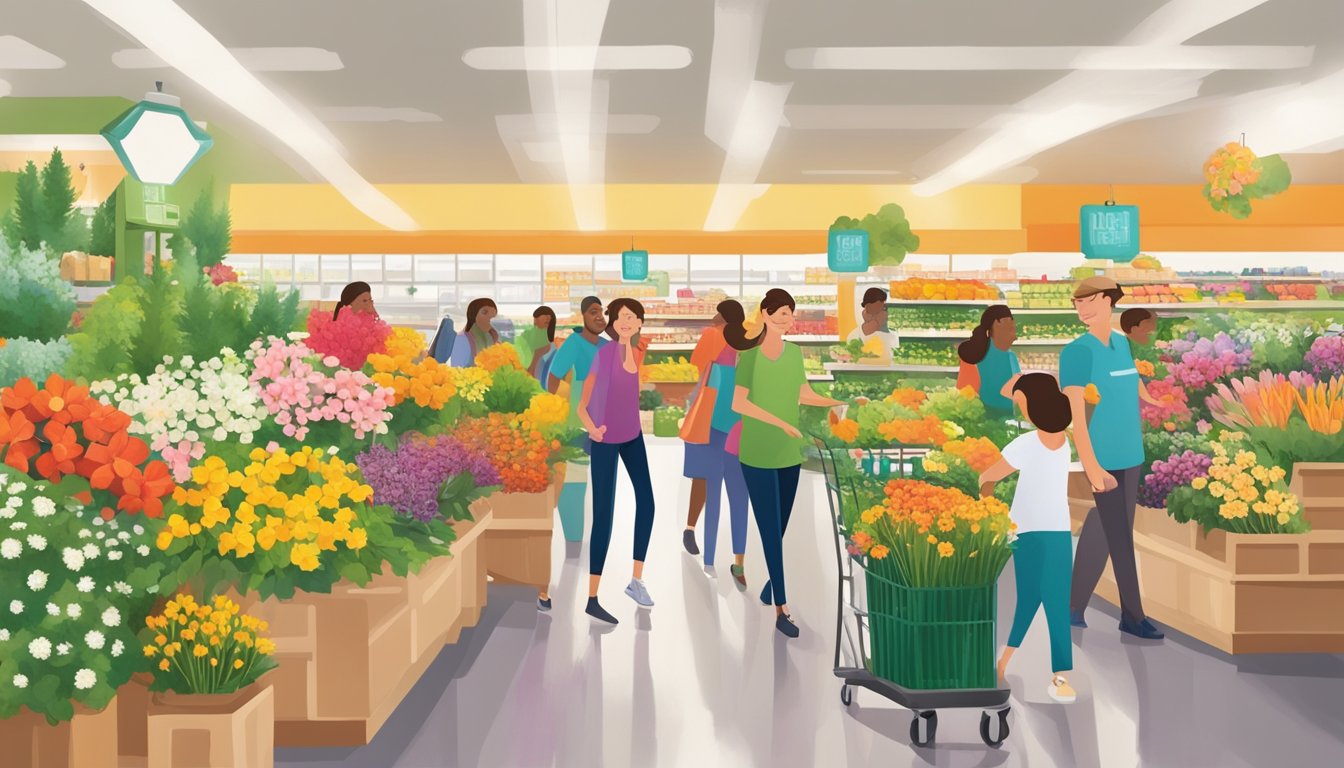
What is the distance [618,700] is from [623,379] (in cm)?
168

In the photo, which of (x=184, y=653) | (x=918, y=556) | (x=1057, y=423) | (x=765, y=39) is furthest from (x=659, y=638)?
(x=765, y=39)

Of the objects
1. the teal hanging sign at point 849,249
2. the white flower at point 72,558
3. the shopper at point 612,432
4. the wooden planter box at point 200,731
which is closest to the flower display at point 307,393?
the white flower at point 72,558

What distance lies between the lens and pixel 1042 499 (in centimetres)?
370

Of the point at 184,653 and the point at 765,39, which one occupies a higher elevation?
the point at 765,39

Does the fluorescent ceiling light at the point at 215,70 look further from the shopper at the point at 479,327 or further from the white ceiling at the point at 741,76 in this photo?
the shopper at the point at 479,327

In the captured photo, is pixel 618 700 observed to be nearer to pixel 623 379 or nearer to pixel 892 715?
pixel 892 715

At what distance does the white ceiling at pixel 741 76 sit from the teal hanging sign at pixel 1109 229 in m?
0.71

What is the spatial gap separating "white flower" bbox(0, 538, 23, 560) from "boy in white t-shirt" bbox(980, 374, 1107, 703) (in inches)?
116

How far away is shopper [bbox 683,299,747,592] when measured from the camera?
5559 mm

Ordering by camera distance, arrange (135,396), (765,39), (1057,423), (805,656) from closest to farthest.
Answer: (135,396)
(1057,423)
(805,656)
(765,39)

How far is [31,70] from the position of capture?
735 centimetres

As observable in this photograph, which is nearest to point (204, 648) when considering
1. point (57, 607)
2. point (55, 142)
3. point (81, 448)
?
point (57, 607)

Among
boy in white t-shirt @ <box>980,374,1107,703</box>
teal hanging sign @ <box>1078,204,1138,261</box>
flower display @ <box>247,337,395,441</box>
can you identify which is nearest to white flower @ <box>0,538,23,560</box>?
flower display @ <box>247,337,395,441</box>

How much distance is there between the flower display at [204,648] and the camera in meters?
2.79
